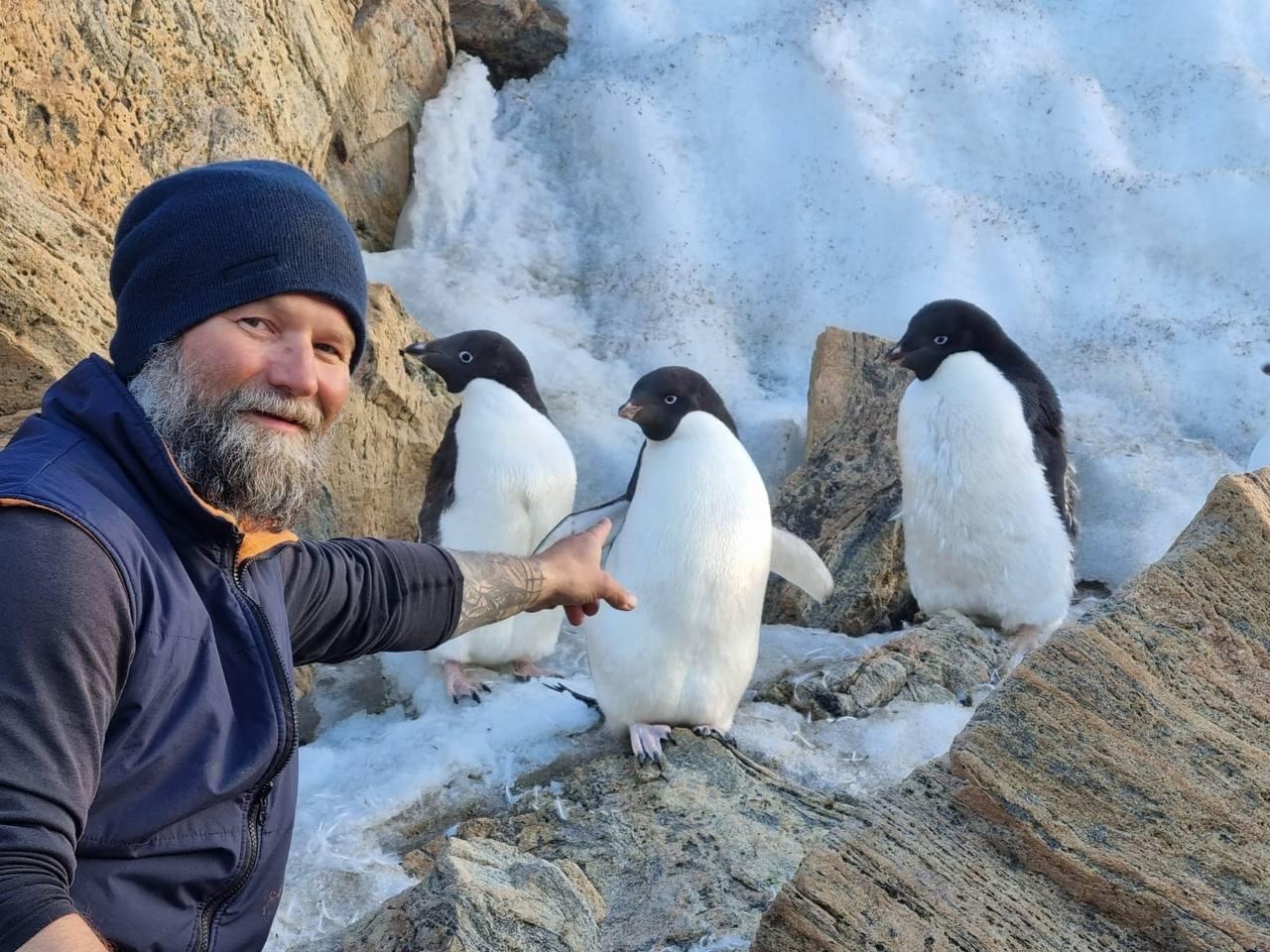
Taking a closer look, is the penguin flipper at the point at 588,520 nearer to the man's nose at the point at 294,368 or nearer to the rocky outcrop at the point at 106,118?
the rocky outcrop at the point at 106,118

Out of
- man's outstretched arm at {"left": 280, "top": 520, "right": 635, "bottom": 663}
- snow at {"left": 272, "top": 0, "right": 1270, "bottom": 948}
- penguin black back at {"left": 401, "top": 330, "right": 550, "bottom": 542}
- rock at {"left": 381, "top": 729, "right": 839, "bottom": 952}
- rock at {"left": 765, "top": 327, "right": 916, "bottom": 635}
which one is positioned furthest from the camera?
snow at {"left": 272, "top": 0, "right": 1270, "bottom": 948}

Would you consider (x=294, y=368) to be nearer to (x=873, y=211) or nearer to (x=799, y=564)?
(x=799, y=564)

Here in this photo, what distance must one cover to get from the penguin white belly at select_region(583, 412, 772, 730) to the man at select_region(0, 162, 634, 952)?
2.31 m

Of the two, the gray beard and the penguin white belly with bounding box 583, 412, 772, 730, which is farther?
the penguin white belly with bounding box 583, 412, 772, 730

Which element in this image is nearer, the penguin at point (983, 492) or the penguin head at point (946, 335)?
the penguin at point (983, 492)

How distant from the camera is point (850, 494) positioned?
652 centimetres

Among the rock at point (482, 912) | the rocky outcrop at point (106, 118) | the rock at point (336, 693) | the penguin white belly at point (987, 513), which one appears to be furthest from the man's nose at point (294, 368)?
the penguin white belly at point (987, 513)

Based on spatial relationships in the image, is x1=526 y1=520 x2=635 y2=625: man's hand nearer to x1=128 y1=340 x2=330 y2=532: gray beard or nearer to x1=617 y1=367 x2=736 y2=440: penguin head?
x1=128 y1=340 x2=330 y2=532: gray beard

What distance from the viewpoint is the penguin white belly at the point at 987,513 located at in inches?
225

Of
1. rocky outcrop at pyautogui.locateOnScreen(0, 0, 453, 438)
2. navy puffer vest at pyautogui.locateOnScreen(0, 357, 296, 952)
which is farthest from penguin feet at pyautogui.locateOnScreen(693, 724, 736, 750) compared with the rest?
navy puffer vest at pyautogui.locateOnScreen(0, 357, 296, 952)

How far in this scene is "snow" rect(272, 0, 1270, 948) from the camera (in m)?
7.62

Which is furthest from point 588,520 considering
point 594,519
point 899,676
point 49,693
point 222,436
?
point 49,693

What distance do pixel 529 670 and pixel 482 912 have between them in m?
3.42

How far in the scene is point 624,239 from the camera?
28.7 feet
